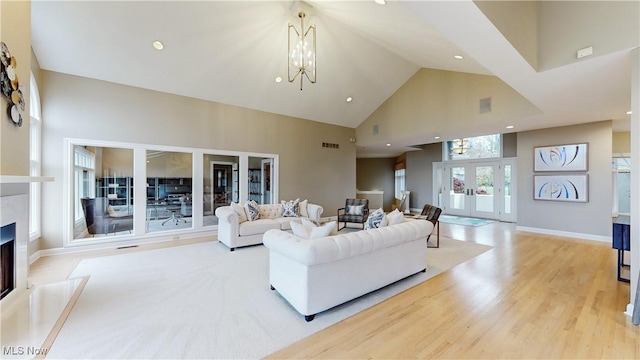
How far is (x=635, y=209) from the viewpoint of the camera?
2.73 m

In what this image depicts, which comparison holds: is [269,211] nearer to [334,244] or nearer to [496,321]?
[334,244]

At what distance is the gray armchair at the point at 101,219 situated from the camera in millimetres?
5149

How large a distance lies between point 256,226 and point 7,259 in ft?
10.5

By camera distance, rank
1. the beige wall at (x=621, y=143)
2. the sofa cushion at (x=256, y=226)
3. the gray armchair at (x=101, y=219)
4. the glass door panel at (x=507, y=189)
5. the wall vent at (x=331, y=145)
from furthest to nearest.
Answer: the glass door panel at (x=507, y=189), the wall vent at (x=331, y=145), the beige wall at (x=621, y=143), the gray armchair at (x=101, y=219), the sofa cushion at (x=256, y=226)

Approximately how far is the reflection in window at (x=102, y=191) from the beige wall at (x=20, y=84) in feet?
7.26

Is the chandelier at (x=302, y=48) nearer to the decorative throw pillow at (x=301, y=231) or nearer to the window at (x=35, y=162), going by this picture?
the decorative throw pillow at (x=301, y=231)

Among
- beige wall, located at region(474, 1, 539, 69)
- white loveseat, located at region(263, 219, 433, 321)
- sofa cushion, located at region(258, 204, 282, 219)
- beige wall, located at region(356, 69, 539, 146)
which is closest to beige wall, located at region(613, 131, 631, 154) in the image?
beige wall, located at region(356, 69, 539, 146)

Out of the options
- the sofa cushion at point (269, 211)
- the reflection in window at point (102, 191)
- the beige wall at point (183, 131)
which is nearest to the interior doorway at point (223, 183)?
the beige wall at point (183, 131)

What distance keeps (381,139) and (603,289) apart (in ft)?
19.4

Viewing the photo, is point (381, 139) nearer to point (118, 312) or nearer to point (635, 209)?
point (635, 209)

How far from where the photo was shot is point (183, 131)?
5953 millimetres

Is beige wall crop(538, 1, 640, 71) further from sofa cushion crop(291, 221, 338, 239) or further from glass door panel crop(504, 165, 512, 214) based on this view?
glass door panel crop(504, 165, 512, 214)
